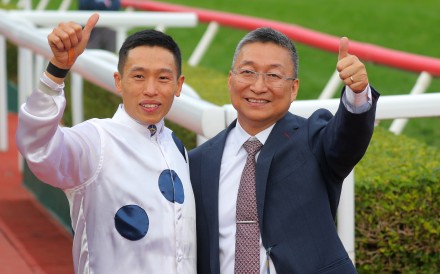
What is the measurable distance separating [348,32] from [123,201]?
44.2 ft

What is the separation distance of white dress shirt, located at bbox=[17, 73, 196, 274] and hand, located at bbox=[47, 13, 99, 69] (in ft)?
0.76

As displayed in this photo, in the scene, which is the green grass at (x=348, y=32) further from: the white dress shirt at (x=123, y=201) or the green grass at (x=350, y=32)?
the white dress shirt at (x=123, y=201)

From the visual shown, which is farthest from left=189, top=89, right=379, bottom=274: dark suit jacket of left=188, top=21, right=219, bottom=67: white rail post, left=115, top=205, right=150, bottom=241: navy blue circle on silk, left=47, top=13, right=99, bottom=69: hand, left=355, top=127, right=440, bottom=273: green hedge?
left=188, top=21, right=219, bottom=67: white rail post

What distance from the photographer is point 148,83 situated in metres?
3.08

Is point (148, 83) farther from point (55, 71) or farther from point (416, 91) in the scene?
point (416, 91)

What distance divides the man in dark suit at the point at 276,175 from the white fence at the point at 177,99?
1.54 ft

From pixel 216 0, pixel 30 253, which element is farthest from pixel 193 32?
pixel 30 253

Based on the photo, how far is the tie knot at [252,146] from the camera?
3.23 m

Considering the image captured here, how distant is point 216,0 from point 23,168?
42.0 feet

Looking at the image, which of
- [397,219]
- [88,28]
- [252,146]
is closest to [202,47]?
[397,219]

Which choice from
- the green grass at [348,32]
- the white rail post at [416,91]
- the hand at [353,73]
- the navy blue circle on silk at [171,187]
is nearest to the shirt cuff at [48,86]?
the navy blue circle on silk at [171,187]

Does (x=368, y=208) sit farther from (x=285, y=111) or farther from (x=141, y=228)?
(x=141, y=228)

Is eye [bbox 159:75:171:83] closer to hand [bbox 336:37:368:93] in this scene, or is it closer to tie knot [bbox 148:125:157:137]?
tie knot [bbox 148:125:157:137]

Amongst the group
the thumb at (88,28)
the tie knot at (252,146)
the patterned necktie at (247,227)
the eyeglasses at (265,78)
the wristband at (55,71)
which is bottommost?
the patterned necktie at (247,227)
